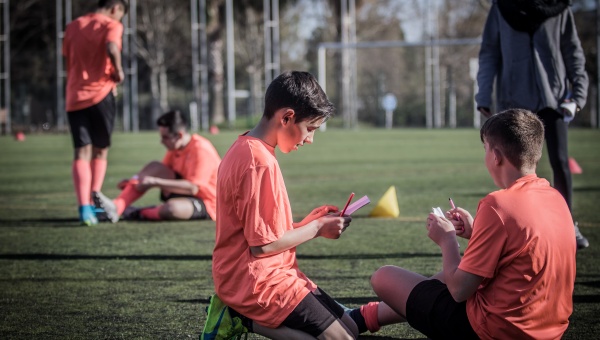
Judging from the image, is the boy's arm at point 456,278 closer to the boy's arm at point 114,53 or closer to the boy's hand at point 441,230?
the boy's hand at point 441,230

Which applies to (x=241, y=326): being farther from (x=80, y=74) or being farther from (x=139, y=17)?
(x=139, y=17)

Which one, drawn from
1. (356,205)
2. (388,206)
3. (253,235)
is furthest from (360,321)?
(388,206)

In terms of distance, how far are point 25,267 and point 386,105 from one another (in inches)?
1550

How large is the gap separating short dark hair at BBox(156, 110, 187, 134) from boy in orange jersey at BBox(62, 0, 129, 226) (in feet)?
1.73

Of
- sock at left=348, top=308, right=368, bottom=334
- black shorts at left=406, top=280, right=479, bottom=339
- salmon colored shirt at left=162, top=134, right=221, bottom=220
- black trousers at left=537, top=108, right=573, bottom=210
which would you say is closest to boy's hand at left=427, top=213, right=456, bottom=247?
black shorts at left=406, top=280, right=479, bottom=339

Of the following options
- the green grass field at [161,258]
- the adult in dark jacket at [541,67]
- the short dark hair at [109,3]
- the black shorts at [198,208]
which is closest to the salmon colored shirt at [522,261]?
the green grass field at [161,258]

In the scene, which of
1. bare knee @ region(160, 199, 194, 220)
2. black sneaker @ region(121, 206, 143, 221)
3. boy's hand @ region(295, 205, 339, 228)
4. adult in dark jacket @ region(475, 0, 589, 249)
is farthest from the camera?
black sneaker @ region(121, 206, 143, 221)

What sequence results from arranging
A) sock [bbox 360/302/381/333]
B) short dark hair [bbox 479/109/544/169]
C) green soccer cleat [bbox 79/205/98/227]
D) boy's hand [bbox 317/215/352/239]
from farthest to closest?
green soccer cleat [bbox 79/205/98/227] < sock [bbox 360/302/381/333] < boy's hand [bbox 317/215/352/239] < short dark hair [bbox 479/109/544/169]

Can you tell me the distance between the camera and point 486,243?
2920mm

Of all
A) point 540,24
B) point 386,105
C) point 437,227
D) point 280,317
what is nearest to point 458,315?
point 437,227

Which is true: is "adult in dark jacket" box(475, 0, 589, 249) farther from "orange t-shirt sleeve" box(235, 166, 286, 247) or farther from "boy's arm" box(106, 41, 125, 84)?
"boy's arm" box(106, 41, 125, 84)

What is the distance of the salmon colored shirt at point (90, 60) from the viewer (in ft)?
25.7

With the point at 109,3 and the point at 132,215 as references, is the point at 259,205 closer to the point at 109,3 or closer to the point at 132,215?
the point at 132,215

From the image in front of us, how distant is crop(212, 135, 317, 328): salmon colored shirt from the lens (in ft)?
10.2
